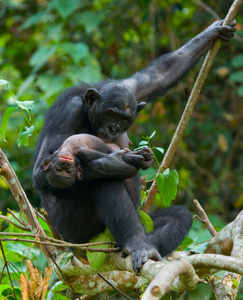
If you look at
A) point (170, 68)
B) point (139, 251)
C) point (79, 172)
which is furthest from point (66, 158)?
point (170, 68)

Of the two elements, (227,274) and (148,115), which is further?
(148,115)

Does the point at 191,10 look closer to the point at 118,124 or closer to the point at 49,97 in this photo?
the point at 49,97

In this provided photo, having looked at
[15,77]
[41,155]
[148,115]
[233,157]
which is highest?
[41,155]

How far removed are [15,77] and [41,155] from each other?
675 cm

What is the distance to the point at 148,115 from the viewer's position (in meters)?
9.23

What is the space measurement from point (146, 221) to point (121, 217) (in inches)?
19.0

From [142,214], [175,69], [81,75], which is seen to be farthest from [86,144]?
[81,75]

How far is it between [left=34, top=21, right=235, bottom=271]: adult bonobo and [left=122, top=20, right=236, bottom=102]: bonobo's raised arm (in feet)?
1.95

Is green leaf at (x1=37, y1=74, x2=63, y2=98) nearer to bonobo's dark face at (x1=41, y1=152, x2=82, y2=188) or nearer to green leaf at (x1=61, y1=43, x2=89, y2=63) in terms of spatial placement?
green leaf at (x1=61, y1=43, x2=89, y2=63)

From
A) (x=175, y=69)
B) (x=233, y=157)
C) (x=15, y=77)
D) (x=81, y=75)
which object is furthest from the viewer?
(x=15, y=77)

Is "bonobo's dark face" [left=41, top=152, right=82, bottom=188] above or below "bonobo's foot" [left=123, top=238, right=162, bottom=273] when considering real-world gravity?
above

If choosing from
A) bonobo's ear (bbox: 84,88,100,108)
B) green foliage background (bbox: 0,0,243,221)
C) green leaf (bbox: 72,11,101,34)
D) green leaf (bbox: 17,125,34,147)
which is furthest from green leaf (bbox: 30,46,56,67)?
green leaf (bbox: 17,125,34,147)

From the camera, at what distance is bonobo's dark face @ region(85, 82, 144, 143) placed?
13.9 feet

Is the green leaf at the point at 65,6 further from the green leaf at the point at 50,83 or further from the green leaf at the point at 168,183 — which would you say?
the green leaf at the point at 168,183
